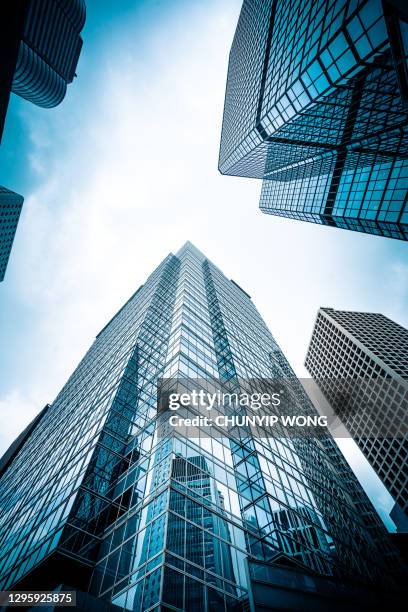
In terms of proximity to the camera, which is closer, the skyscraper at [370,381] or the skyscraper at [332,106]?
the skyscraper at [332,106]

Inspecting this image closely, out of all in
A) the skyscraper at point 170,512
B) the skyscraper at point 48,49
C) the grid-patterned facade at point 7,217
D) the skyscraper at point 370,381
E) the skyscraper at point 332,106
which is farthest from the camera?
the grid-patterned facade at point 7,217

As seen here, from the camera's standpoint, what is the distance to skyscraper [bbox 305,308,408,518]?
59094 mm

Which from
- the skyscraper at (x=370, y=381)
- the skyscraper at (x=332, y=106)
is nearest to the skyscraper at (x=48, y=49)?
the skyscraper at (x=332, y=106)

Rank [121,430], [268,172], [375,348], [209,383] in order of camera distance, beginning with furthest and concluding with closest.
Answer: [375,348], [268,172], [209,383], [121,430]

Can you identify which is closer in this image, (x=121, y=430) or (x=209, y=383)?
(x=121, y=430)

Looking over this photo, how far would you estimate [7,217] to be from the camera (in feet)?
306

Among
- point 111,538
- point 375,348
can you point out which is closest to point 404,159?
point 111,538

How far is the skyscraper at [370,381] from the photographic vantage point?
59.1 meters

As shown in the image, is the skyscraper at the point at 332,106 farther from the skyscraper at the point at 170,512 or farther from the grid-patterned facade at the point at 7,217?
the grid-patterned facade at the point at 7,217

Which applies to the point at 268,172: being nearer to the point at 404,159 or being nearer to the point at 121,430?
the point at 404,159

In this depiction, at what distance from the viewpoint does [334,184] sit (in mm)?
39156

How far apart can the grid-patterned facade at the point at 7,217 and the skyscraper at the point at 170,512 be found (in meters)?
85.1

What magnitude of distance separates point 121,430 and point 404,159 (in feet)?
107

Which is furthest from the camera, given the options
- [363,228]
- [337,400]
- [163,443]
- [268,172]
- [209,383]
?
[337,400]
